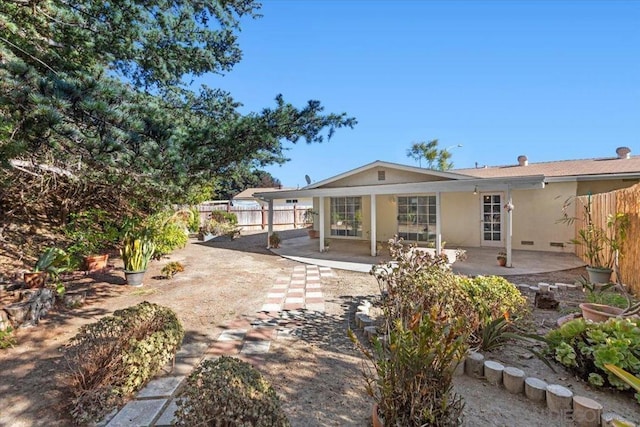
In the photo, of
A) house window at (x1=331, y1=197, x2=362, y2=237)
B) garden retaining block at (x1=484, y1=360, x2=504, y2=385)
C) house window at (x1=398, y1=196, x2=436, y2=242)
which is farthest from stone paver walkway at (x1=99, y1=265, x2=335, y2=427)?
house window at (x1=331, y1=197, x2=362, y2=237)

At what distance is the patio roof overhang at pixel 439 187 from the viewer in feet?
26.8

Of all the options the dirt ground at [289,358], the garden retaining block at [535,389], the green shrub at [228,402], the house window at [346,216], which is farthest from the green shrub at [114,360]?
the house window at [346,216]

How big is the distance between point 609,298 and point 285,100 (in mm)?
5980

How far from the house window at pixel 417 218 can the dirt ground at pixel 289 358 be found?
4.79m

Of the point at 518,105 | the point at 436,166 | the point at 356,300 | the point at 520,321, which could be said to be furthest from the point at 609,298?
the point at 436,166

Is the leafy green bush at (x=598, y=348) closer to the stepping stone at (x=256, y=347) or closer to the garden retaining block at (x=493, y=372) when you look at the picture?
the garden retaining block at (x=493, y=372)

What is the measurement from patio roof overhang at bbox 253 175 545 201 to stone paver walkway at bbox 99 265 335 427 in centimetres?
445

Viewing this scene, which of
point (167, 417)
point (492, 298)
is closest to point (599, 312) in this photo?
point (492, 298)

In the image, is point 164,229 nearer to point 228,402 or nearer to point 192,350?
point 192,350

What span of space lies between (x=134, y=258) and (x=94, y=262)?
145 centimetres

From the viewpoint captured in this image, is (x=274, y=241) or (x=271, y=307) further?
(x=274, y=241)

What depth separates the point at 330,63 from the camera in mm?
11250

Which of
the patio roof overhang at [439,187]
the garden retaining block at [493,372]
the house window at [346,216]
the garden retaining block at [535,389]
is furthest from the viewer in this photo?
the house window at [346,216]

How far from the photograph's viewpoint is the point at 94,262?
300 inches
